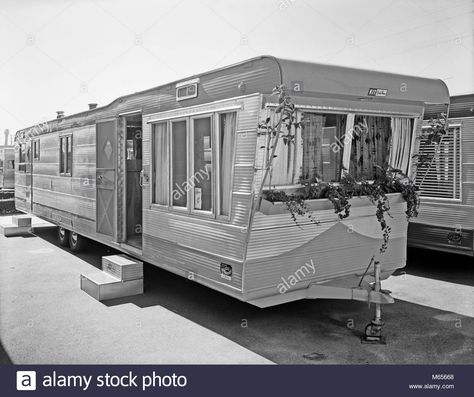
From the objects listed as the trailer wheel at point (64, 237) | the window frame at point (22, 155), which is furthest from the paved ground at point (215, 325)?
the window frame at point (22, 155)

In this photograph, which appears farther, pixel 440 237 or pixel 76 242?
pixel 76 242

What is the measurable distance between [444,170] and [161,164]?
12.9 ft

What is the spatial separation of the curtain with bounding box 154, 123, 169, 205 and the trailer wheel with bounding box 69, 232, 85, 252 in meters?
3.33

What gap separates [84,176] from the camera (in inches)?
311

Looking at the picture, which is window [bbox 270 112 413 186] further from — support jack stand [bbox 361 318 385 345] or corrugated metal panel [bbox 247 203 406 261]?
support jack stand [bbox 361 318 385 345]

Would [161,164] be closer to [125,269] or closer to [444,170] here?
[125,269]

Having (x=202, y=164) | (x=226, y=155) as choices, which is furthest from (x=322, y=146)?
(x=202, y=164)

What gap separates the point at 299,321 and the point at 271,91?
2.40 m

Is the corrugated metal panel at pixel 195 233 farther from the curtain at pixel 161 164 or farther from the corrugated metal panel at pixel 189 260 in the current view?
the curtain at pixel 161 164

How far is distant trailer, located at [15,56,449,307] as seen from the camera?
170 inches

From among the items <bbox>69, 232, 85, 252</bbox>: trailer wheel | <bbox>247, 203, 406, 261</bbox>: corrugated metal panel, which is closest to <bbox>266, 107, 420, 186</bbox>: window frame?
<bbox>247, 203, 406, 261</bbox>: corrugated metal panel

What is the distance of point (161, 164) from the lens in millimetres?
5797

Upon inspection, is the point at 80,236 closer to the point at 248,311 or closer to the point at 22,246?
the point at 22,246
